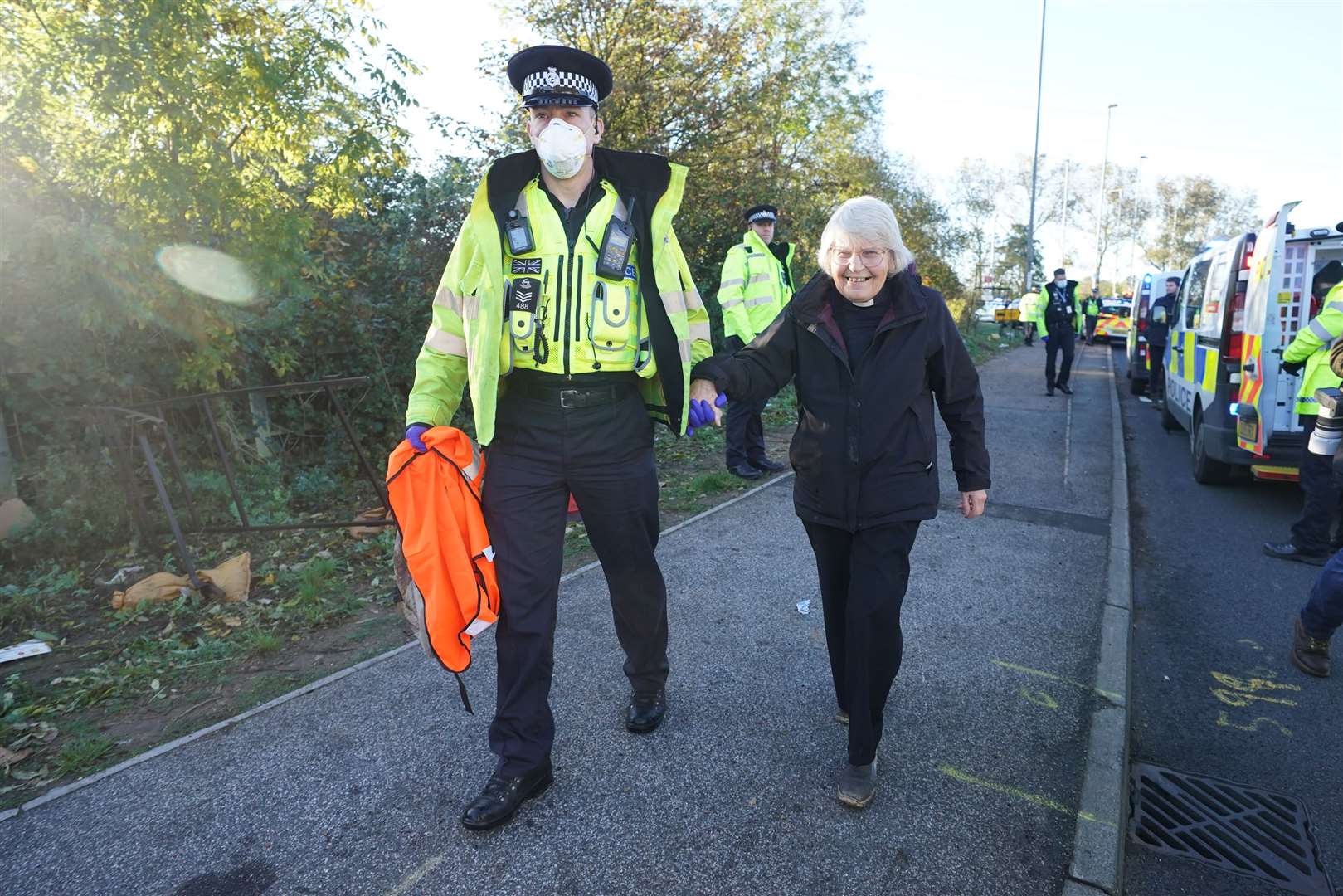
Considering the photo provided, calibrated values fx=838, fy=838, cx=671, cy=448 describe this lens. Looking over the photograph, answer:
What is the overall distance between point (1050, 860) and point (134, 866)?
8.66ft

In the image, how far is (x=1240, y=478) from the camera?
7.47m

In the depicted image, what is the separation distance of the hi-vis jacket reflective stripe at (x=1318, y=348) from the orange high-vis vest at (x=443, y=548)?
4.77 meters

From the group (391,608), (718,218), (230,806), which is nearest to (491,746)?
(230,806)

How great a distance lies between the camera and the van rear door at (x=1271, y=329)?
5855mm

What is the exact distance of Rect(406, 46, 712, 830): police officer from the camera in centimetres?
255

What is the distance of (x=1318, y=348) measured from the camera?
4836 millimetres

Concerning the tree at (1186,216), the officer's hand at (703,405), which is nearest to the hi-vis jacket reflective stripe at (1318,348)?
the officer's hand at (703,405)

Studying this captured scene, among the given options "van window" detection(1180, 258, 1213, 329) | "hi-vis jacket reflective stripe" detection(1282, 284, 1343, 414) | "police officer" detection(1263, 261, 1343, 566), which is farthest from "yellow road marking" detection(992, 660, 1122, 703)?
"van window" detection(1180, 258, 1213, 329)

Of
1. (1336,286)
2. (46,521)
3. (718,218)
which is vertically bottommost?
(46,521)

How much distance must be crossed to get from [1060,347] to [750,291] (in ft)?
28.1

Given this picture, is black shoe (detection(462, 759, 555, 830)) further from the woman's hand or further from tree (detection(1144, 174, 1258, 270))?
tree (detection(1144, 174, 1258, 270))

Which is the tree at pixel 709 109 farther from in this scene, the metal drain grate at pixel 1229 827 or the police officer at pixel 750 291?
the metal drain grate at pixel 1229 827

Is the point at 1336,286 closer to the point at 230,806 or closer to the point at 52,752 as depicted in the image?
the point at 230,806

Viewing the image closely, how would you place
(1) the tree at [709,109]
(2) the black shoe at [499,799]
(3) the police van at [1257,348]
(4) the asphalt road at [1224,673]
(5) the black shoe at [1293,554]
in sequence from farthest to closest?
(1) the tree at [709,109]
(3) the police van at [1257,348]
(5) the black shoe at [1293,554]
(4) the asphalt road at [1224,673]
(2) the black shoe at [499,799]
